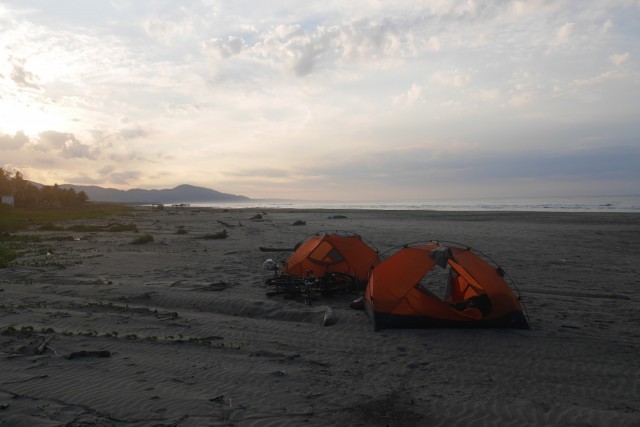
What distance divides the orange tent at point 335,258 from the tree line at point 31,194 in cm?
8547

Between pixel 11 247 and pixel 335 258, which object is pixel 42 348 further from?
pixel 11 247

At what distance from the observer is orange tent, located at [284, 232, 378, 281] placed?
12.1m

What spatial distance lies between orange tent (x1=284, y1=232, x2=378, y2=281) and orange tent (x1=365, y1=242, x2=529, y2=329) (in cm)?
288

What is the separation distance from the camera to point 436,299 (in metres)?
8.65

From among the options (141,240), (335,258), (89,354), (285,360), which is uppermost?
(335,258)

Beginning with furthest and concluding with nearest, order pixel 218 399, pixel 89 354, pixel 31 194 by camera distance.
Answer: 1. pixel 31 194
2. pixel 89 354
3. pixel 218 399

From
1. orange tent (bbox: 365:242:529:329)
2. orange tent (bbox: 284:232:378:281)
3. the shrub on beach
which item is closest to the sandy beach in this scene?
orange tent (bbox: 365:242:529:329)

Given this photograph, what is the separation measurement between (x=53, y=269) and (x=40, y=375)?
10.0 meters

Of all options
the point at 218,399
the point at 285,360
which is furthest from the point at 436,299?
the point at 218,399

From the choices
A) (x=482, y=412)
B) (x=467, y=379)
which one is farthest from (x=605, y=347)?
(x=482, y=412)

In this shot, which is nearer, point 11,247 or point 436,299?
point 436,299

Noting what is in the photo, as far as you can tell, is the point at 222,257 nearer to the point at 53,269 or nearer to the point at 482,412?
the point at 53,269

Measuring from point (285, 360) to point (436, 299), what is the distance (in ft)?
11.9

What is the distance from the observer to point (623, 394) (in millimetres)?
5664
